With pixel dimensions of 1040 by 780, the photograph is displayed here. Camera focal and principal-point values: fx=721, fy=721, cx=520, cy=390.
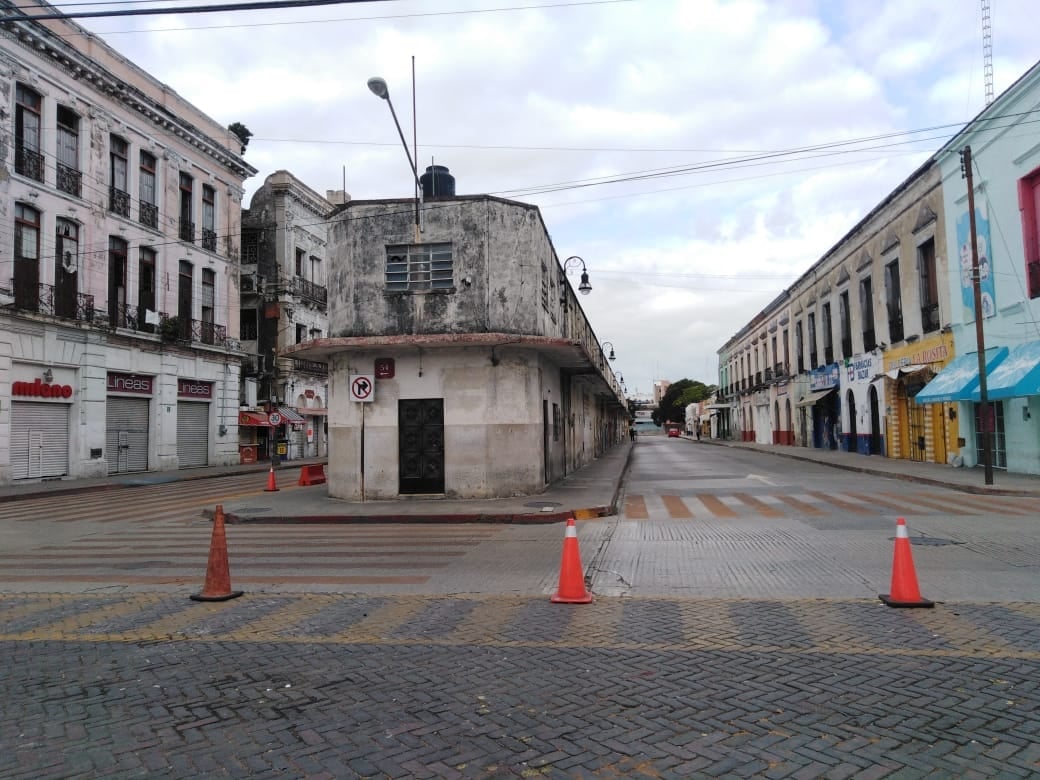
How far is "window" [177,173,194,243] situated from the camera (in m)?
31.5

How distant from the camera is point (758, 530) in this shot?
11086 mm

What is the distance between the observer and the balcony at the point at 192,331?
29.9 m

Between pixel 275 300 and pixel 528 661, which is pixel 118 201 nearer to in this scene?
pixel 275 300

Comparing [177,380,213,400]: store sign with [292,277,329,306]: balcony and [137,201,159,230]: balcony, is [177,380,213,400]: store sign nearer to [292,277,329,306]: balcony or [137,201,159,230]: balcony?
[137,201,159,230]: balcony

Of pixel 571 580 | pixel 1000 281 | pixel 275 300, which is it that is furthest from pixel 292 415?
pixel 571 580

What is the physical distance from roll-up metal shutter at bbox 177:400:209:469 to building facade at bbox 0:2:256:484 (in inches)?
3.0

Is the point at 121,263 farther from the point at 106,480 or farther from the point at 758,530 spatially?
the point at 758,530

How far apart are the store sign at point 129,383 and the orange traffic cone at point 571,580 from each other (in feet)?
83.8

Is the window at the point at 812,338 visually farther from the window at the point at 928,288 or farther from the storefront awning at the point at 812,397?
the window at the point at 928,288

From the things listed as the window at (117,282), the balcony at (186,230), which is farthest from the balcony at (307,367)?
the window at (117,282)

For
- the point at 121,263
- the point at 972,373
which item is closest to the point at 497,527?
the point at 972,373

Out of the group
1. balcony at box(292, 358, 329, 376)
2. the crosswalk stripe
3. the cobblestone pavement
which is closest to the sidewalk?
the crosswalk stripe

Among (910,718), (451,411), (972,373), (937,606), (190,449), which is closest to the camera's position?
(910,718)

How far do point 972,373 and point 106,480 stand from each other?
27492mm
